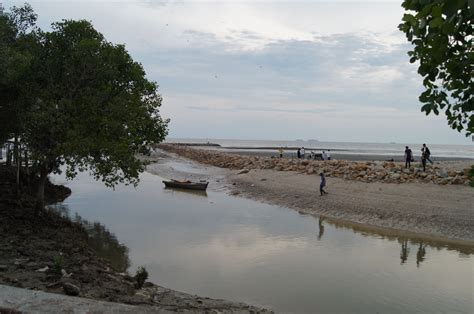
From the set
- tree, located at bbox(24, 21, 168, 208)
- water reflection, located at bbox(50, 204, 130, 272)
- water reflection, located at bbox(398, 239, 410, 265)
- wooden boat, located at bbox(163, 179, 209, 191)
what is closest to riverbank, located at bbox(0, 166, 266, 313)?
water reflection, located at bbox(50, 204, 130, 272)

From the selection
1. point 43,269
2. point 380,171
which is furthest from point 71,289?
point 380,171

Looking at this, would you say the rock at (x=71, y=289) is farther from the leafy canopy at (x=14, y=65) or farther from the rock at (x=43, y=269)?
the leafy canopy at (x=14, y=65)

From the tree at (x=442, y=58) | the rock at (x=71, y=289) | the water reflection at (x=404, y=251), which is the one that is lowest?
the water reflection at (x=404, y=251)

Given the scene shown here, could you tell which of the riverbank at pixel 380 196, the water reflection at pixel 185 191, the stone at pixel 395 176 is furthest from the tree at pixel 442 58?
the water reflection at pixel 185 191

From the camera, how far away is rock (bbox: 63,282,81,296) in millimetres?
9352

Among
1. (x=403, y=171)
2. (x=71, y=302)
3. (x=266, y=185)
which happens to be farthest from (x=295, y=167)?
(x=71, y=302)

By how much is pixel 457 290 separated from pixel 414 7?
1232cm

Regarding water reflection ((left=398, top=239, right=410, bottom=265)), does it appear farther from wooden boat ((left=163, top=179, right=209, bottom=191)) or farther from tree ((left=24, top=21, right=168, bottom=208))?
wooden boat ((left=163, top=179, right=209, bottom=191))

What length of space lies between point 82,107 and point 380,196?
19.5m

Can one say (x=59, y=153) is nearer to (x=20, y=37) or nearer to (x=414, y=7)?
(x=20, y=37)

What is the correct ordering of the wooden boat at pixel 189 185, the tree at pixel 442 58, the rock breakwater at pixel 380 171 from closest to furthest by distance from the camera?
the tree at pixel 442 58 < the rock breakwater at pixel 380 171 < the wooden boat at pixel 189 185

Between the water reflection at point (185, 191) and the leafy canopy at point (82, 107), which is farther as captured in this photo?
the water reflection at point (185, 191)

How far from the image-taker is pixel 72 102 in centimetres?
1644

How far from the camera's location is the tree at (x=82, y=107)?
15.9m
